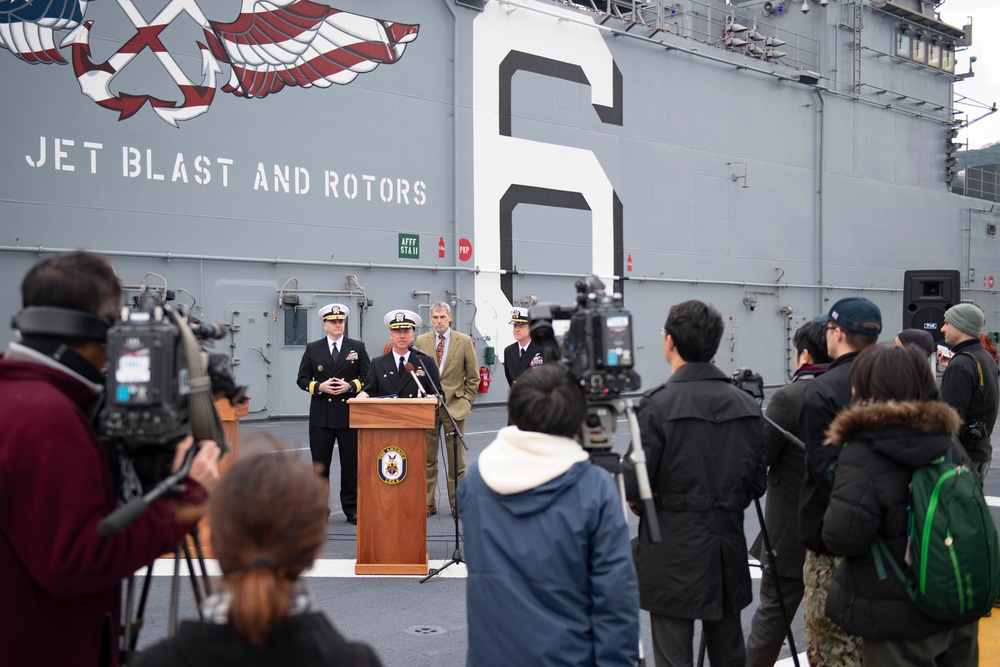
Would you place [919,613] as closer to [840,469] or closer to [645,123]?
[840,469]

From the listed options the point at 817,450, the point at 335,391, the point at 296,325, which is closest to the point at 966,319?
the point at 817,450

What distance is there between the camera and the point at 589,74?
65.2ft

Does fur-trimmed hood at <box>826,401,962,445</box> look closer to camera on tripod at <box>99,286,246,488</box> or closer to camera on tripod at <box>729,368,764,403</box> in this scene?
camera on tripod at <box>729,368,764,403</box>

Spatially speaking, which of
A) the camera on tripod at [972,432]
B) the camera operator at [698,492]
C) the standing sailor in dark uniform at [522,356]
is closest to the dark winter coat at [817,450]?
the camera operator at [698,492]

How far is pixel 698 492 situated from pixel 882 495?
2.43ft

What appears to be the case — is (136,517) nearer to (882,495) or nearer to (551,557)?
(551,557)

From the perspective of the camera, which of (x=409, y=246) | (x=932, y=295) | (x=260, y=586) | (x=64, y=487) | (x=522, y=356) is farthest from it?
(x=409, y=246)

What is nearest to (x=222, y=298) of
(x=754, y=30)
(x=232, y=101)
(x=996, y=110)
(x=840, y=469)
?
(x=232, y=101)

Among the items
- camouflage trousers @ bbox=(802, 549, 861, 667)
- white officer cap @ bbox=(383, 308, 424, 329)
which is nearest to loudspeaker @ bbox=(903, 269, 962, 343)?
white officer cap @ bbox=(383, 308, 424, 329)

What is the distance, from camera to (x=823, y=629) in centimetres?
380

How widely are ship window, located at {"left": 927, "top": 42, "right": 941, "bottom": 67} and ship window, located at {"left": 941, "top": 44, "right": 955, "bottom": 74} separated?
0.72ft

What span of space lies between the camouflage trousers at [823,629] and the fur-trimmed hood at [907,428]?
2.72 ft

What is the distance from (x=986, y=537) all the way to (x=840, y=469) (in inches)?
20.5

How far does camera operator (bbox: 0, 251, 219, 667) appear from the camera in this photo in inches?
85.3
